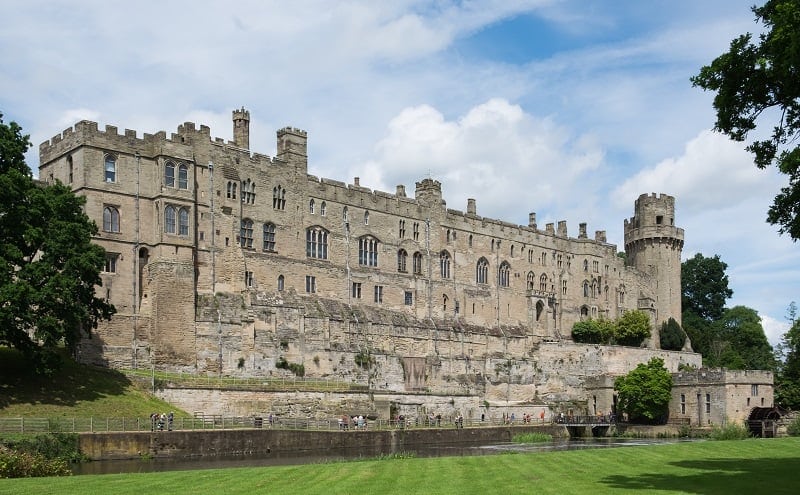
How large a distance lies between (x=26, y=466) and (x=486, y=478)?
16.2 metres

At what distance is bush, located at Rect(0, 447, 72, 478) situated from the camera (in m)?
32.3

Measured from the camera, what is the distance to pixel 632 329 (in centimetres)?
9762

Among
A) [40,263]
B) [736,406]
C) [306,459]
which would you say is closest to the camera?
[306,459]

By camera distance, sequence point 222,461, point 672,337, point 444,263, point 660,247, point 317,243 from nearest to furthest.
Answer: point 222,461 < point 317,243 < point 444,263 < point 672,337 < point 660,247

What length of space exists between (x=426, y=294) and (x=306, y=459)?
1642 inches

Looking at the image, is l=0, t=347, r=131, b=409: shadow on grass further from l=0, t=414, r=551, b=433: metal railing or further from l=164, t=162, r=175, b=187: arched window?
l=164, t=162, r=175, b=187: arched window

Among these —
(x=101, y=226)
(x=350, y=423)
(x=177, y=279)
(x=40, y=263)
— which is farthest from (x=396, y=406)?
(x=40, y=263)

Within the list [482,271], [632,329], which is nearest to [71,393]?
[482,271]

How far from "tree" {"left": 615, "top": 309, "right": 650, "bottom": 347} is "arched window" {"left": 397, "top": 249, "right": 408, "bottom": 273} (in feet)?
86.3

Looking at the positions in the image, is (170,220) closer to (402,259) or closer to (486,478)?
(402,259)

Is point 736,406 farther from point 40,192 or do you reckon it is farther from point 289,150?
point 40,192

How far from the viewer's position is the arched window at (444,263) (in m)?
87.6

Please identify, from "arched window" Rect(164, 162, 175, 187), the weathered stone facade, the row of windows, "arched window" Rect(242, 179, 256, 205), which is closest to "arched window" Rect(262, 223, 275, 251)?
the weathered stone facade

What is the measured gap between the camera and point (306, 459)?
44.4 metres
